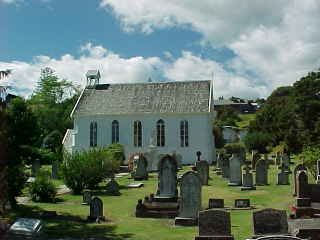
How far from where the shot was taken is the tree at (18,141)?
17.1 m

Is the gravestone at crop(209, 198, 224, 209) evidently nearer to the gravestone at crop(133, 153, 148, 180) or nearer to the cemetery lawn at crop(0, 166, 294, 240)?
the cemetery lawn at crop(0, 166, 294, 240)

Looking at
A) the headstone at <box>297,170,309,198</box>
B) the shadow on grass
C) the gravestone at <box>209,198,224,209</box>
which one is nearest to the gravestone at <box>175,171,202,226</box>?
the gravestone at <box>209,198,224,209</box>

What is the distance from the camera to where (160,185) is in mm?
18844

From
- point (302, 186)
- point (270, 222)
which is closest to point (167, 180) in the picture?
point (302, 186)

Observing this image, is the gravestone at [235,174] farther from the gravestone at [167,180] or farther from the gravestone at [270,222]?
the gravestone at [270,222]

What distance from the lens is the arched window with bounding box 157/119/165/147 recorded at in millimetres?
46569

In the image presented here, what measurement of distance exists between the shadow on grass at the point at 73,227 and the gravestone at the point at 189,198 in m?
2.45

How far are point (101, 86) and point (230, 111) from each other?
58586mm

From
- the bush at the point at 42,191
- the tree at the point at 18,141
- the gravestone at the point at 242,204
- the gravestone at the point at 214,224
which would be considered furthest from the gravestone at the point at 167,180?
the gravestone at the point at 214,224

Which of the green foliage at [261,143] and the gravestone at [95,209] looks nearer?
the gravestone at [95,209]

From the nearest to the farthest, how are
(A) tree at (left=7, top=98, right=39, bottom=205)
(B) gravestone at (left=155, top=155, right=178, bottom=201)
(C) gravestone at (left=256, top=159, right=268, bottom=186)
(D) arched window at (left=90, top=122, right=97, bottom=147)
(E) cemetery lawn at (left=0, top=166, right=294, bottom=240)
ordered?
(E) cemetery lawn at (left=0, top=166, right=294, bottom=240) < (A) tree at (left=7, top=98, right=39, bottom=205) < (B) gravestone at (left=155, top=155, right=178, bottom=201) < (C) gravestone at (left=256, top=159, right=268, bottom=186) < (D) arched window at (left=90, top=122, right=97, bottom=147)

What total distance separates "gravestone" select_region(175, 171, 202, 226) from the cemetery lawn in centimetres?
59

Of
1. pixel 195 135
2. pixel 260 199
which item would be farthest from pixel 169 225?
pixel 195 135

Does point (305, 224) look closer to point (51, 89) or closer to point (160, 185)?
point (160, 185)
